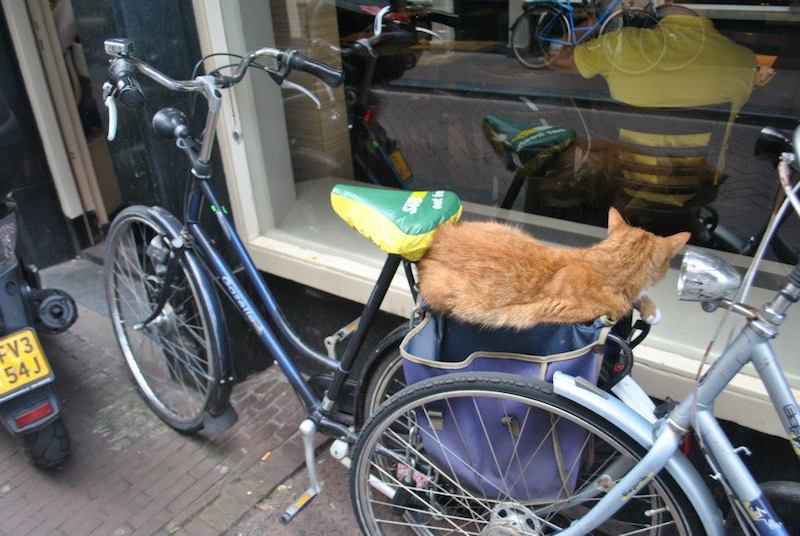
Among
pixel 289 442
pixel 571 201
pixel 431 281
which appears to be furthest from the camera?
pixel 571 201

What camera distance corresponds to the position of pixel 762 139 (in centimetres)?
189

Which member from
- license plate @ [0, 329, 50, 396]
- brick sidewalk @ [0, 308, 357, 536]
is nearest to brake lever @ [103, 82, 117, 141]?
license plate @ [0, 329, 50, 396]

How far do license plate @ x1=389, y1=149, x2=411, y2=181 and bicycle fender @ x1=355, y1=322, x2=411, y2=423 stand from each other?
5.12ft

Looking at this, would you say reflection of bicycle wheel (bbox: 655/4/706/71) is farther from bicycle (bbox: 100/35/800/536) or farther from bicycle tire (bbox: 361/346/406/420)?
bicycle tire (bbox: 361/346/406/420)

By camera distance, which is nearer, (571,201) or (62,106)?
(571,201)

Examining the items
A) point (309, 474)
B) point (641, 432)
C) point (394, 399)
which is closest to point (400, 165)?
point (309, 474)

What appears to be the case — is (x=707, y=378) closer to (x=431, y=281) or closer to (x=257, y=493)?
(x=431, y=281)

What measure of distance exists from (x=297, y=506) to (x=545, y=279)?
1406 mm

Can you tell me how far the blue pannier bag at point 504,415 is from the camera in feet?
4.99

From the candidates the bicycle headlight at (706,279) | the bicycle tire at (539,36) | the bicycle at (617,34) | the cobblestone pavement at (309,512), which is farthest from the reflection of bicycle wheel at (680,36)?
the cobblestone pavement at (309,512)

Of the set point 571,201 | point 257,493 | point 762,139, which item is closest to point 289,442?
point 257,493

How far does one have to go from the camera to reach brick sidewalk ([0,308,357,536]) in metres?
2.43

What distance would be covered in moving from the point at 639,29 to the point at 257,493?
2.73m

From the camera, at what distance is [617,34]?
9.89 feet
